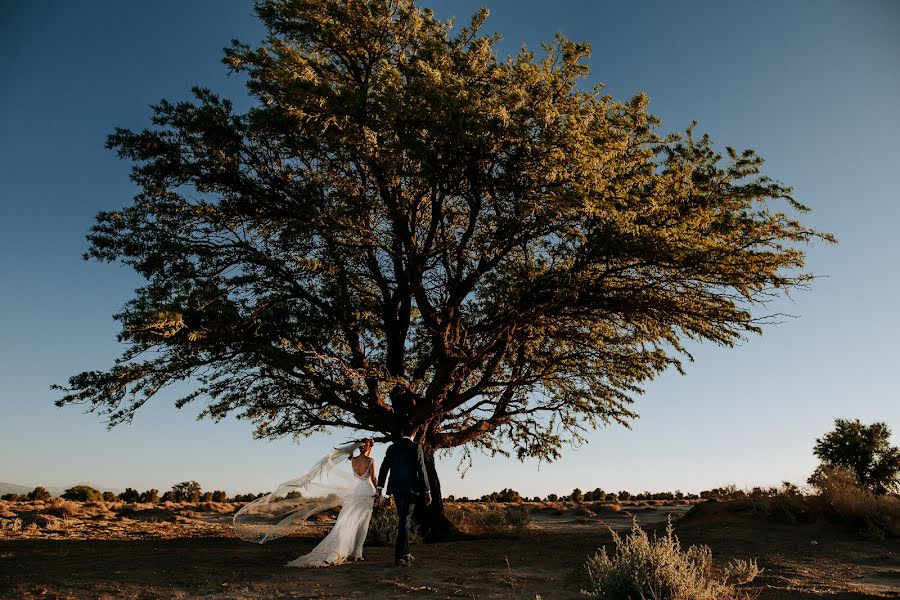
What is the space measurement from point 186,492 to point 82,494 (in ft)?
34.7

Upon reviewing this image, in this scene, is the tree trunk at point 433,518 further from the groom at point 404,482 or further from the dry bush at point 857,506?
the dry bush at point 857,506

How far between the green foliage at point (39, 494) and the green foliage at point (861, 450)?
47.0 metres

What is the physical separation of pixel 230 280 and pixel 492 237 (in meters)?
7.01

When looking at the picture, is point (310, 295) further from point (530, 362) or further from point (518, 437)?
point (518, 437)

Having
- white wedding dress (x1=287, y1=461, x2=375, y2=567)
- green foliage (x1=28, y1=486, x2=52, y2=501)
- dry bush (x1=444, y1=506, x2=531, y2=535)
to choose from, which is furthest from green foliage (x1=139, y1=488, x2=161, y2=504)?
white wedding dress (x1=287, y1=461, x2=375, y2=567)

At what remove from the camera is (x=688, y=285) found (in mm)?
15688

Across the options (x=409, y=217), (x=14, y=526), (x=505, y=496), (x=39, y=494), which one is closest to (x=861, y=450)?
(x=505, y=496)

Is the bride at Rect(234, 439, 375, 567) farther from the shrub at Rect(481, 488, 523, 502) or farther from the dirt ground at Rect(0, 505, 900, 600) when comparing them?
the shrub at Rect(481, 488, 523, 502)

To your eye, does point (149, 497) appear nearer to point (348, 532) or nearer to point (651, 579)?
point (348, 532)

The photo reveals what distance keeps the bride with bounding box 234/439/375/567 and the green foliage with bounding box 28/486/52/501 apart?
29.1 meters

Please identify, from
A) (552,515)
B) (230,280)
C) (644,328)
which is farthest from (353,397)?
(552,515)

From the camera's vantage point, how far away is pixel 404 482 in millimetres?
Result: 11812

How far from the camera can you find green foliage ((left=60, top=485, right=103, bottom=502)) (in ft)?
119

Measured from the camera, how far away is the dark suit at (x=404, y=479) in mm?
11539
